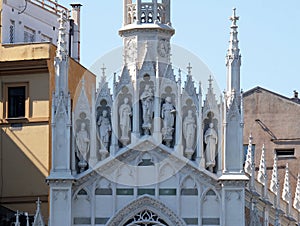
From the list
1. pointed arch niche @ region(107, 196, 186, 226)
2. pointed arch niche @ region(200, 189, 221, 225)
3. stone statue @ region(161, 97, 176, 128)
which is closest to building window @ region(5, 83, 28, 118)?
stone statue @ region(161, 97, 176, 128)

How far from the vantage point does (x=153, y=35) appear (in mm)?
44656

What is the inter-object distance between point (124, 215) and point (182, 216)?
1.64 meters

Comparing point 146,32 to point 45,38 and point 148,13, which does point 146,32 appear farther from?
point 45,38

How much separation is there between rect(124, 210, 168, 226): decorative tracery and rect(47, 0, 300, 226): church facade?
0.09 feet

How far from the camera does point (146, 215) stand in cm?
4306

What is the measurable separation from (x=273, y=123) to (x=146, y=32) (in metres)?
17.5

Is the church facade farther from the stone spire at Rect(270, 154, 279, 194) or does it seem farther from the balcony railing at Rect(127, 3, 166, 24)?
the stone spire at Rect(270, 154, 279, 194)

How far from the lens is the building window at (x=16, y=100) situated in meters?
52.7

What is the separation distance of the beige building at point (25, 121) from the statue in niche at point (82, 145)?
8237mm

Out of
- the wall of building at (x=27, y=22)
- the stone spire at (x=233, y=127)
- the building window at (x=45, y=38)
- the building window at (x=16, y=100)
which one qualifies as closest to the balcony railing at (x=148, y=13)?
the stone spire at (x=233, y=127)

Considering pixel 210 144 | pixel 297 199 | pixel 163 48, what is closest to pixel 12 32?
pixel 163 48

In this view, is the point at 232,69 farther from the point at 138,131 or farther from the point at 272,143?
the point at 272,143

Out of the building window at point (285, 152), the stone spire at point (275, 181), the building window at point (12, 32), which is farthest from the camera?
the building window at point (285, 152)

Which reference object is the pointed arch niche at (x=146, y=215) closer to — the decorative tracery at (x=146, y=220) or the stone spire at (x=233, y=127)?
the decorative tracery at (x=146, y=220)
